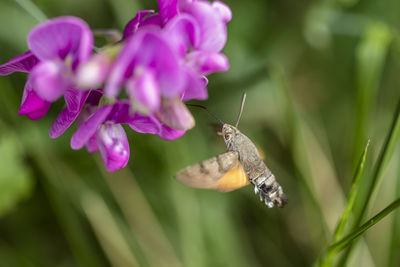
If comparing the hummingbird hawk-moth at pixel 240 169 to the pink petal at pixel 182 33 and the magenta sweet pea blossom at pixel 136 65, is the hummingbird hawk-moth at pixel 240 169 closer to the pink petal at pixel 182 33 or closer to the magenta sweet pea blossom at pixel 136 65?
the magenta sweet pea blossom at pixel 136 65

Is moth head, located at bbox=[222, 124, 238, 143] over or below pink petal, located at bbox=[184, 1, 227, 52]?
below

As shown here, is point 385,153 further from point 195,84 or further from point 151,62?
point 151,62

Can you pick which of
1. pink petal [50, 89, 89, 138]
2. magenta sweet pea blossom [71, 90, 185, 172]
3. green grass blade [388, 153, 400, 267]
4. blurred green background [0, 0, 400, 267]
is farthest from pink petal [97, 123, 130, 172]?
green grass blade [388, 153, 400, 267]

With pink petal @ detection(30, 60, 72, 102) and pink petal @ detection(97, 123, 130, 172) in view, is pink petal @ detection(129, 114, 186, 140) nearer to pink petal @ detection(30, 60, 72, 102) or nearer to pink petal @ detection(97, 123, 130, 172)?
pink petal @ detection(97, 123, 130, 172)

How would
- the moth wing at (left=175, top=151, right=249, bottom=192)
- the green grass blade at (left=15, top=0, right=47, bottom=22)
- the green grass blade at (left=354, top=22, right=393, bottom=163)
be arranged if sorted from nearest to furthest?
the moth wing at (left=175, top=151, right=249, bottom=192) < the green grass blade at (left=15, top=0, right=47, bottom=22) < the green grass blade at (left=354, top=22, right=393, bottom=163)

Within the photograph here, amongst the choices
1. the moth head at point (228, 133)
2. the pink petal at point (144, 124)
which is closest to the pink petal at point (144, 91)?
the pink petal at point (144, 124)
